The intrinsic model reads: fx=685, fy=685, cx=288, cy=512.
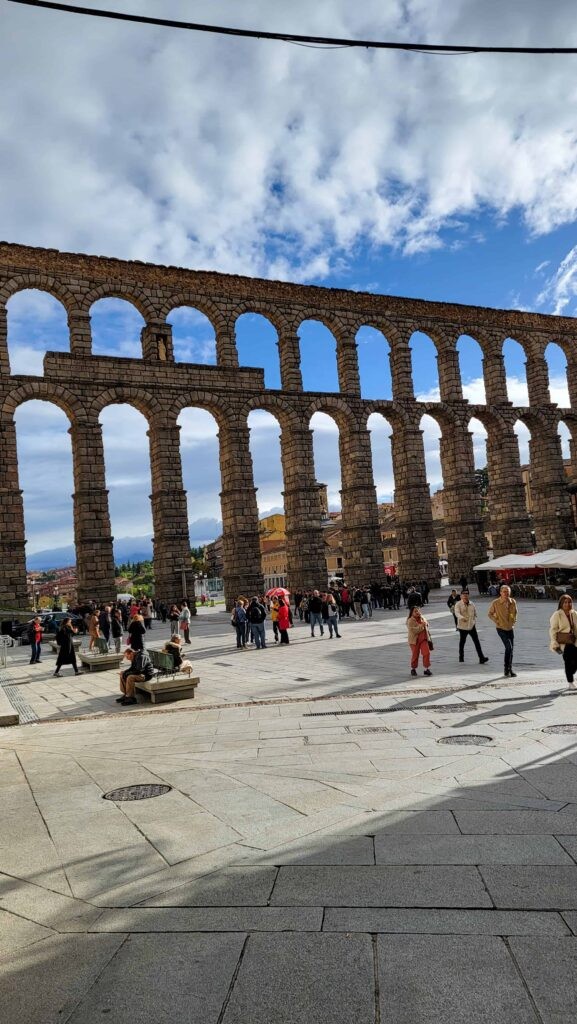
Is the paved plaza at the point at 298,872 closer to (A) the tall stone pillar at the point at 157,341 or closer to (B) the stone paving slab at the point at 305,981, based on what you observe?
(B) the stone paving slab at the point at 305,981

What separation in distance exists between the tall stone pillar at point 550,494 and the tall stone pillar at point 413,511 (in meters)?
10.7

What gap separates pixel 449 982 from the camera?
3156 millimetres

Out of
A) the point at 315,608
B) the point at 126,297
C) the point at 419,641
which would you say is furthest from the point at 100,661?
the point at 126,297

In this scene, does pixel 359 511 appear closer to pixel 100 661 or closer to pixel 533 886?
pixel 100 661

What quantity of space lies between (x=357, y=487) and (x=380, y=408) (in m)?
5.56

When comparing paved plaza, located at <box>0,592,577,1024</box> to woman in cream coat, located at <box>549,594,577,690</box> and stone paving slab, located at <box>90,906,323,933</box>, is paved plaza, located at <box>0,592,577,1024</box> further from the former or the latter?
woman in cream coat, located at <box>549,594,577,690</box>

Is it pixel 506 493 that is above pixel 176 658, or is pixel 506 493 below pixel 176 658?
above

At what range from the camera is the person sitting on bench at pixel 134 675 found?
1238 cm

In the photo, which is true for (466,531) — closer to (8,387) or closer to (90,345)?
(90,345)

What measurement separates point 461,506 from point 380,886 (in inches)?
1670

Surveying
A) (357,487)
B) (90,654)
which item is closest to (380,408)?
(357,487)

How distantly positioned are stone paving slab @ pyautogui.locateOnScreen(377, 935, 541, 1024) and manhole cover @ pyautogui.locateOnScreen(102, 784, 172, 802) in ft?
10.8

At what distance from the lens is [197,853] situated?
16.0 ft

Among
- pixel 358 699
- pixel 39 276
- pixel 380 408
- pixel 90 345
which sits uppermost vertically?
pixel 39 276
